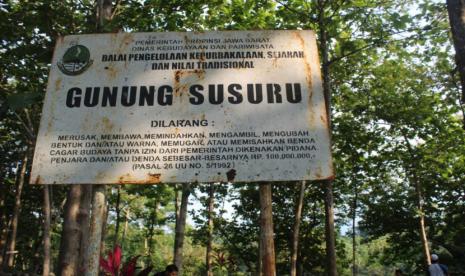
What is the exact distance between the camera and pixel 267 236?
3.22 metres

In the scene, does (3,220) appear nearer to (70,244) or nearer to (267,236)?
(70,244)

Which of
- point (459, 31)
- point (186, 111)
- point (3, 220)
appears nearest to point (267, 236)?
Result: point (186, 111)

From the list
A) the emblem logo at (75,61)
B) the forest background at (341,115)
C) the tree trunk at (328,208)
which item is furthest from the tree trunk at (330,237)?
the emblem logo at (75,61)

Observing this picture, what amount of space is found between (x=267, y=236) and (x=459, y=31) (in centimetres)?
485

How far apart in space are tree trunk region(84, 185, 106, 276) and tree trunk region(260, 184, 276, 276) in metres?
1.38

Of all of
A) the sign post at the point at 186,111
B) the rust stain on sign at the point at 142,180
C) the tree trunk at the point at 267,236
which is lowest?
the tree trunk at the point at 267,236

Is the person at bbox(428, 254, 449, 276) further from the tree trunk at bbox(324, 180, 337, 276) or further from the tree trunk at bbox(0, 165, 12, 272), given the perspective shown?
the tree trunk at bbox(0, 165, 12, 272)

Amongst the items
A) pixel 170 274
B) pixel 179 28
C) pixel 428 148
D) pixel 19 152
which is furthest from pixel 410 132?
pixel 19 152

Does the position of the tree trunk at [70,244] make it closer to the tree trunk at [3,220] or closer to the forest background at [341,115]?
the forest background at [341,115]

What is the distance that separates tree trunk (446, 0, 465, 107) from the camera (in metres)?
5.80

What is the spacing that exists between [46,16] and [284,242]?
1887 cm

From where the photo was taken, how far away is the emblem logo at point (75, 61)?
3.73 metres

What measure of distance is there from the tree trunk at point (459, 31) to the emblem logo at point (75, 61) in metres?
5.19

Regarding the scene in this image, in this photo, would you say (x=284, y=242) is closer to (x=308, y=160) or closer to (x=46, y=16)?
(x=46, y=16)
